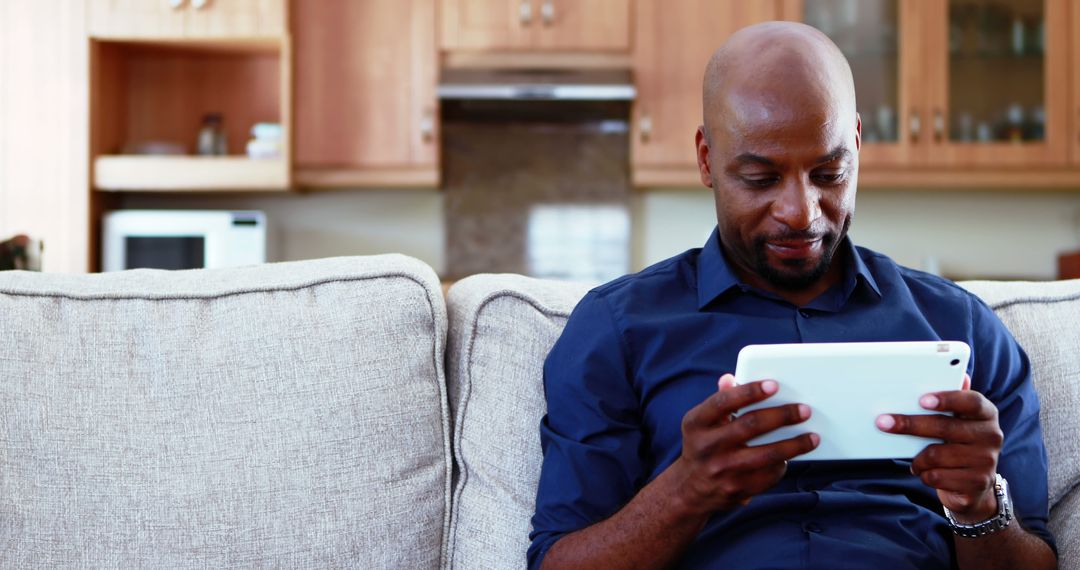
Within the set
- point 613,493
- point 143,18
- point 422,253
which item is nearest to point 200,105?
point 143,18

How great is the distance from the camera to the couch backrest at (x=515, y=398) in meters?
1.25

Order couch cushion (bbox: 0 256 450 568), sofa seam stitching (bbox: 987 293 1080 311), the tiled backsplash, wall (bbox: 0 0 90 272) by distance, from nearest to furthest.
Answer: couch cushion (bbox: 0 256 450 568)
sofa seam stitching (bbox: 987 293 1080 311)
wall (bbox: 0 0 90 272)
the tiled backsplash

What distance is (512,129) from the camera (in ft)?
12.3

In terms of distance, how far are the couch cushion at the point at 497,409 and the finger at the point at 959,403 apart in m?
0.49

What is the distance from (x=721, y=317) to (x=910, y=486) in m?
0.28

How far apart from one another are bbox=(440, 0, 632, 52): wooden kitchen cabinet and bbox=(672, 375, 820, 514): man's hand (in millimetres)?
2641

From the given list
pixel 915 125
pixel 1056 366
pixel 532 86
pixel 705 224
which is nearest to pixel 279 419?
pixel 1056 366

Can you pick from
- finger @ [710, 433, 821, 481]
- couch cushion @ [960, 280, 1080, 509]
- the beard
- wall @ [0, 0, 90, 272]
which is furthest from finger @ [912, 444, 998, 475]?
wall @ [0, 0, 90, 272]

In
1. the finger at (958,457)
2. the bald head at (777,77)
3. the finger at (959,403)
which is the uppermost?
the bald head at (777,77)

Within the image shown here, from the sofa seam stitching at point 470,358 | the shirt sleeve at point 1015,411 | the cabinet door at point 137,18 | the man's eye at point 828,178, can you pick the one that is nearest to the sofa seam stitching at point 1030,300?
the shirt sleeve at point 1015,411

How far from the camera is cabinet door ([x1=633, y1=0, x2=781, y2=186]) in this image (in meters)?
3.48

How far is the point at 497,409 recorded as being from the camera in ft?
4.22

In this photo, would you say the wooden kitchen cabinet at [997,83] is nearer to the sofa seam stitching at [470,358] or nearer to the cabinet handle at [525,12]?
the cabinet handle at [525,12]

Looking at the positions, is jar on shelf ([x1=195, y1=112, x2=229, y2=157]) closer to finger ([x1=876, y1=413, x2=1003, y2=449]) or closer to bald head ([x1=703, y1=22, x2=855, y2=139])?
bald head ([x1=703, y1=22, x2=855, y2=139])
